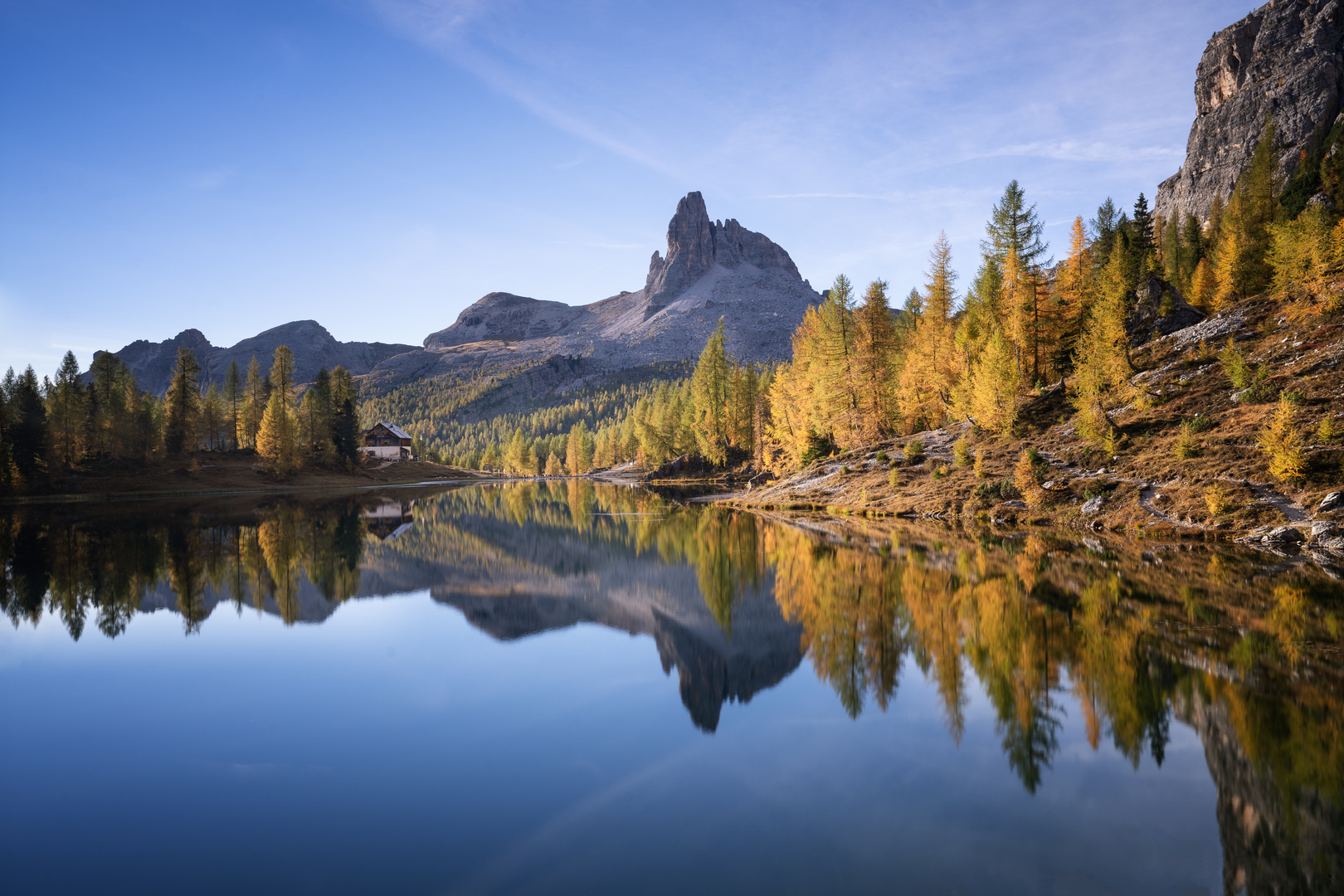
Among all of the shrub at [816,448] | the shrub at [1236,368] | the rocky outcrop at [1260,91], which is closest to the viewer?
the shrub at [1236,368]

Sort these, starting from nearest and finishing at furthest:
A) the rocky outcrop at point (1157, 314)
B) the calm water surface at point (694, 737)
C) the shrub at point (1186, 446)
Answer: the calm water surface at point (694, 737) → the shrub at point (1186, 446) → the rocky outcrop at point (1157, 314)

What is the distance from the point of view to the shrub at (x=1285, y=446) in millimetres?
25016

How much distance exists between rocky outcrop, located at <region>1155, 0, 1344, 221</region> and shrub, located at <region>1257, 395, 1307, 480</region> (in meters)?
89.7

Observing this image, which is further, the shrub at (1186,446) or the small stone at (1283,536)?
the shrub at (1186,446)

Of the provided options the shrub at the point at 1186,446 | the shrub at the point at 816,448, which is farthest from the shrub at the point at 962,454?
the shrub at the point at 816,448

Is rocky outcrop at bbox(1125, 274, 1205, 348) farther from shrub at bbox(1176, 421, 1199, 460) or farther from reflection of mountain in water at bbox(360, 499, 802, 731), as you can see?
reflection of mountain in water at bbox(360, 499, 802, 731)

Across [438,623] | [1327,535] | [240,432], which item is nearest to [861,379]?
[1327,535]

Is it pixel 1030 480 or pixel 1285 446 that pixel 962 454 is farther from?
pixel 1285 446

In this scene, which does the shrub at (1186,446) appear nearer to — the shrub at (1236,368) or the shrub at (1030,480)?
the shrub at (1236,368)

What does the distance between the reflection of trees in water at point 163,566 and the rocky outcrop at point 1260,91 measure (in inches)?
4620

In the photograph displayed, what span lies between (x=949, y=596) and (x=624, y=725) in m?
10.4

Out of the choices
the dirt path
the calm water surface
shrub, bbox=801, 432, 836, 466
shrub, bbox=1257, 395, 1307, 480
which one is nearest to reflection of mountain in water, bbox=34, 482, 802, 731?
the calm water surface

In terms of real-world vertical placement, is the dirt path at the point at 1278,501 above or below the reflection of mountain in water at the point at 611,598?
above

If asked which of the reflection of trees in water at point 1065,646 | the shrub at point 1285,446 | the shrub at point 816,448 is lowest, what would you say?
the reflection of trees in water at point 1065,646
